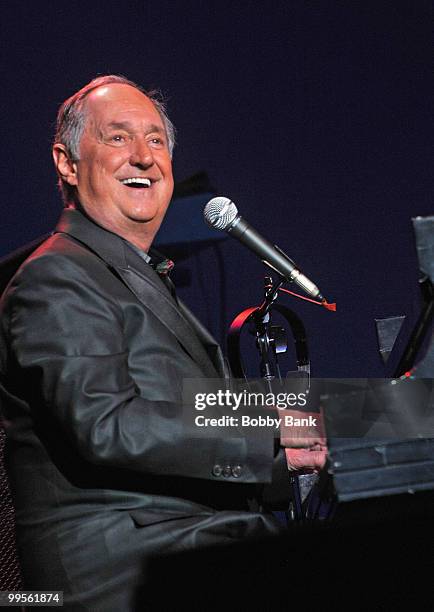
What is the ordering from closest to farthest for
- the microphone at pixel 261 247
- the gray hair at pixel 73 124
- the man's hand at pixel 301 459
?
the man's hand at pixel 301 459 < the microphone at pixel 261 247 < the gray hair at pixel 73 124

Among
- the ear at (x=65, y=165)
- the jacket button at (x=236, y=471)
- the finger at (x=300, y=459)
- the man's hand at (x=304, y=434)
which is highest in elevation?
the ear at (x=65, y=165)

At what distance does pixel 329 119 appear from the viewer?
293cm

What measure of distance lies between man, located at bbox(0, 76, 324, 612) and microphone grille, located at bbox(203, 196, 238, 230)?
281mm

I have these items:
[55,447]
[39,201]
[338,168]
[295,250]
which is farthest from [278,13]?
[55,447]

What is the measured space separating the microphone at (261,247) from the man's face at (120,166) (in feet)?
0.61

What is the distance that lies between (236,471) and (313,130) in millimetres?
1932

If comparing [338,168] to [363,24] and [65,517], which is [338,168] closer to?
[363,24]

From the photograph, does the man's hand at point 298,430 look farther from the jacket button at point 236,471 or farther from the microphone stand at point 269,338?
the microphone stand at point 269,338

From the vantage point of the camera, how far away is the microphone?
5.72ft

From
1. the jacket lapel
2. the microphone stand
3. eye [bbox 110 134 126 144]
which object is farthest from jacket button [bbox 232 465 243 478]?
eye [bbox 110 134 126 144]

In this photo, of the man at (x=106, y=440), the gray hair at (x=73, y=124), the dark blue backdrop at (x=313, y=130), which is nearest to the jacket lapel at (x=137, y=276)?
the man at (x=106, y=440)

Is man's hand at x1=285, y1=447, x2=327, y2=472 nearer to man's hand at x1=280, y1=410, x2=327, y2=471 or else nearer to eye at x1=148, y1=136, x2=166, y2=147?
man's hand at x1=280, y1=410, x2=327, y2=471

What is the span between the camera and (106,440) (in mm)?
1262

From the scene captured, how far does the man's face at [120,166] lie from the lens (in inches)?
70.5
